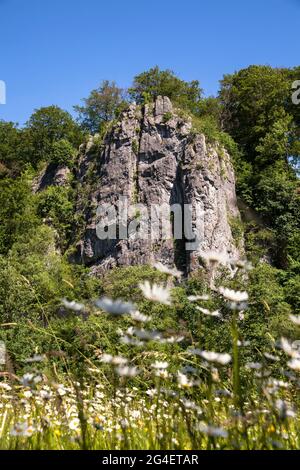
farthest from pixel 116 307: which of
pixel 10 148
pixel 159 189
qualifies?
pixel 10 148

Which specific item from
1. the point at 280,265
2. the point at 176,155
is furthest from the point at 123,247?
the point at 280,265

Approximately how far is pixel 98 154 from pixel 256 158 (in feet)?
57.1

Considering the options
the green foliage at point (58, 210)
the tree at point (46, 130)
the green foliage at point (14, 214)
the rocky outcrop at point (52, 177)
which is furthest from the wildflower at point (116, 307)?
the tree at point (46, 130)

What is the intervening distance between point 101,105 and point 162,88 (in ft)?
34.9

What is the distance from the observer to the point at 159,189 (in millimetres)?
48156

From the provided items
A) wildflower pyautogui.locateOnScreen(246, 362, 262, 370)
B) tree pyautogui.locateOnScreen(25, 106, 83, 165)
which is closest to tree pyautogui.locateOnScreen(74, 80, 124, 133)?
tree pyautogui.locateOnScreen(25, 106, 83, 165)

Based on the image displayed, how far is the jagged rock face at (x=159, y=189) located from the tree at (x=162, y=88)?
3819 mm

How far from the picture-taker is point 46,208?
52094 millimetres

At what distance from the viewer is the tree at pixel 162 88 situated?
184 feet

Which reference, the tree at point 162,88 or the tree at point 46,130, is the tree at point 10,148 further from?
the tree at point 162,88

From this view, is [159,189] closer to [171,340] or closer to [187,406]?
[187,406]

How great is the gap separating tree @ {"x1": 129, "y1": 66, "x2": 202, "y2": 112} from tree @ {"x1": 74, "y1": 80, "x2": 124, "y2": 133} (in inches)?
195

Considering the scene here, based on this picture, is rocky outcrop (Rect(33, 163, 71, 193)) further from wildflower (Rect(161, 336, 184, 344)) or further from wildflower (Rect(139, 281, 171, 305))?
wildflower (Rect(139, 281, 171, 305))
